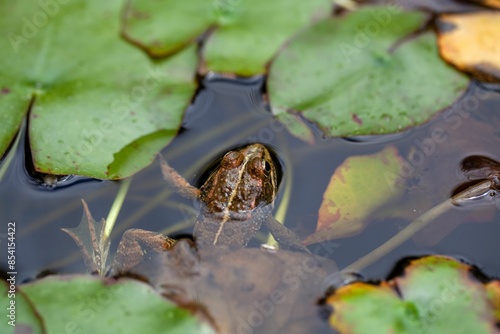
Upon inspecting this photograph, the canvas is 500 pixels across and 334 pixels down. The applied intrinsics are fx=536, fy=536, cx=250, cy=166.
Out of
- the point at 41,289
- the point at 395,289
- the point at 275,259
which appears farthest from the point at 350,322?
the point at 41,289

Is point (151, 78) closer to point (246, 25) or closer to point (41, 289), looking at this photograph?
point (246, 25)

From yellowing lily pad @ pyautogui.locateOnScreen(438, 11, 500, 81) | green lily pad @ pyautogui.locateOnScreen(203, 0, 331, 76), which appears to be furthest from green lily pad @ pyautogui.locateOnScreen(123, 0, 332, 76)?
yellowing lily pad @ pyautogui.locateOnScreen(438, 11, 500, 81)

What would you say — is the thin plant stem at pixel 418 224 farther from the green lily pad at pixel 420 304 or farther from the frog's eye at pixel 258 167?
the frog's eye at pixel 258 167

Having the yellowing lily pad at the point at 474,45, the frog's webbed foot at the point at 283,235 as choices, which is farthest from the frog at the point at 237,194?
the yellowing lily pad at the point at 474,45

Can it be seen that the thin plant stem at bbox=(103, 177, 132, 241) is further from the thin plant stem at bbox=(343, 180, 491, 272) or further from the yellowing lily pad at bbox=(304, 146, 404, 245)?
the thin plant stem at bbox=(343, 180, 491, 272)

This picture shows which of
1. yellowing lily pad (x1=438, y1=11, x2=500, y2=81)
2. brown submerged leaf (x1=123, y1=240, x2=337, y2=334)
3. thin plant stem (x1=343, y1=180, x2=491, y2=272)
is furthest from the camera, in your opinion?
yellowing lily pad (x1=438, y1=11, x2=500, y2=81)
